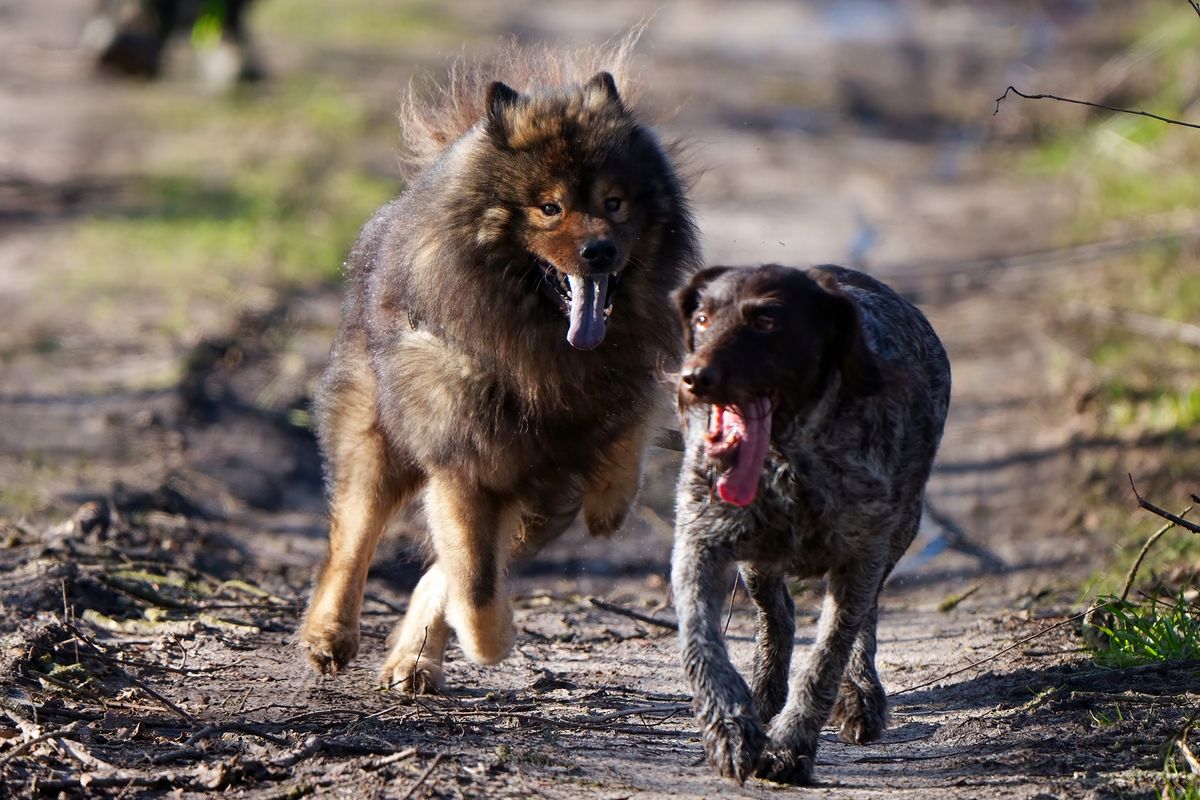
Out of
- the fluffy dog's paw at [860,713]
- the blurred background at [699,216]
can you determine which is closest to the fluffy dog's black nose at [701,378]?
the fluffy dog's paw at [860,713]

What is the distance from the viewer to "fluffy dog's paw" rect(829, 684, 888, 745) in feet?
17.0

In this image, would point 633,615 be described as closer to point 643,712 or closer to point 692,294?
point 643,712

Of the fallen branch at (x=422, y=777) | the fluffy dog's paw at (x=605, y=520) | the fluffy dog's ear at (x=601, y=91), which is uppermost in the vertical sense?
the fluffy dog's ear at (x=601, y=91)

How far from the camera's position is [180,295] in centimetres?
1169

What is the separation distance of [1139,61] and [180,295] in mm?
10633

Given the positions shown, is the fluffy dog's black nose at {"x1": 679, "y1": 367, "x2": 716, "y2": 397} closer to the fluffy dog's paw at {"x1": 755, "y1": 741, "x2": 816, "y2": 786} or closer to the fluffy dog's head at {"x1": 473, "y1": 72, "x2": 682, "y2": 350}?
the fluffy dog's paw at {"x1": 755, "y1": 741, "x2": 816, "y2": 786}

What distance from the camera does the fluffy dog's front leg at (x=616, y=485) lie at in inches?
246

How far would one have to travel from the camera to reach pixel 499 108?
5742mm

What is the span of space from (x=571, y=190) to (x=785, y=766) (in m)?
2.15

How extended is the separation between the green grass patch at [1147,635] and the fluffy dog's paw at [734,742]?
1.69m

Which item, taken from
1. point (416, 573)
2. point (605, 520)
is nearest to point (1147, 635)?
point (605, 520)

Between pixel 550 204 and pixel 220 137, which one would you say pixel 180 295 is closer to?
pixel 220 137

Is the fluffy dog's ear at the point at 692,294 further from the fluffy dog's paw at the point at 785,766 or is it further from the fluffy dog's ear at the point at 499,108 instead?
the fluffy dog's ear at the point at 499,108

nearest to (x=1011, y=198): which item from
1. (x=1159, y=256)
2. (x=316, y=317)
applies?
(x=1159, y=256)
